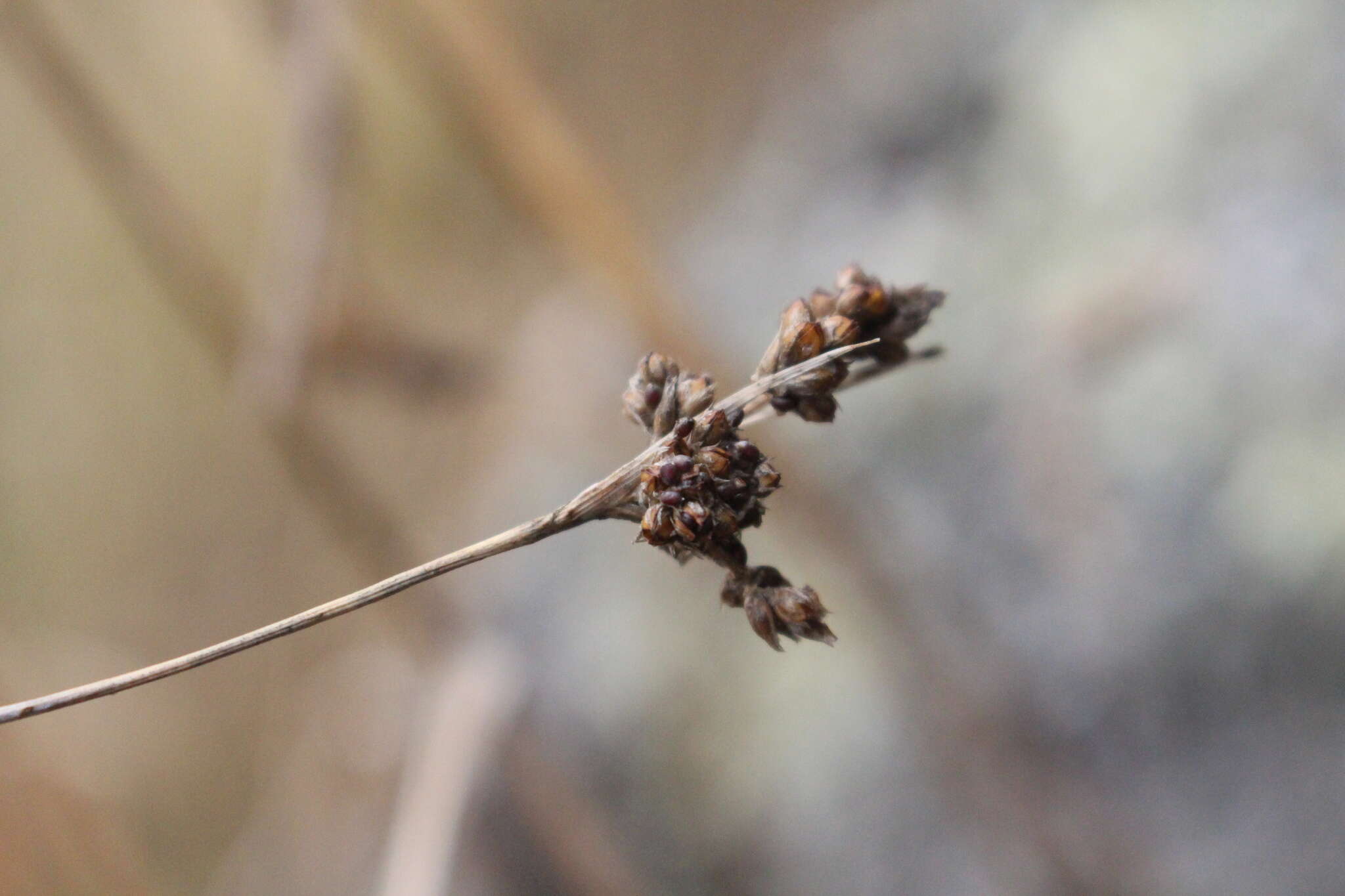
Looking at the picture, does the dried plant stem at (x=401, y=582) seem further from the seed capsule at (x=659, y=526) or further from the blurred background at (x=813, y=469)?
the blurred background at (x=813, y=469)

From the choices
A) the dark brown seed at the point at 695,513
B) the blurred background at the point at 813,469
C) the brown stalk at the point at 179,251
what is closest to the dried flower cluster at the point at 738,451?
the dark brown seed at the point at 695,513

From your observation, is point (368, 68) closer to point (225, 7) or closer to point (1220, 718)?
point (225, 7)

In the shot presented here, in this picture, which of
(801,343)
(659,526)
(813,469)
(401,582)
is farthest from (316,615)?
(813,469)

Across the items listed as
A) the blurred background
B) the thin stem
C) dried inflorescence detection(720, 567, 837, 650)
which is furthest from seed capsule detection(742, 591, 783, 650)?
the blurred background

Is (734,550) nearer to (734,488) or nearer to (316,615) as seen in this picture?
(734,488)

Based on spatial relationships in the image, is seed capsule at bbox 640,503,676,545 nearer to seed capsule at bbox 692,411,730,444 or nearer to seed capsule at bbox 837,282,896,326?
seed capsule at bbox 692,411,730,444

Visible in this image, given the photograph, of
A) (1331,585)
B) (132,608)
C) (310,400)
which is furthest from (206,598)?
(1331,585)

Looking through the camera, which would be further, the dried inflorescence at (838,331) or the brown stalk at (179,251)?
the brown stalk at (179,251)
